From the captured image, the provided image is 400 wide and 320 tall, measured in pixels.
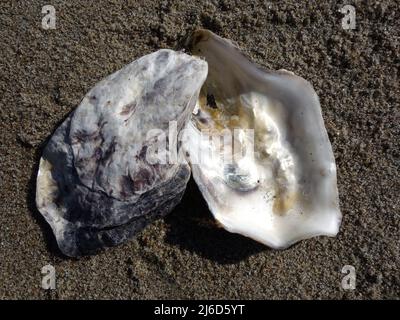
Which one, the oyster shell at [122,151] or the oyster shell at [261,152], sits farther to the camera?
the oyster shell at [261,152]

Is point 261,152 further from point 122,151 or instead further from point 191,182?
point 122,151

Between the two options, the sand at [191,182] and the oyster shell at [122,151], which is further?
the sand at [191,182]

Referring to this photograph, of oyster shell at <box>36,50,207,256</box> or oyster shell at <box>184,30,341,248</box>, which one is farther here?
oyster shell at <box>184,30,341,248</box>

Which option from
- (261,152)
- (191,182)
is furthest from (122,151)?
(261,152)

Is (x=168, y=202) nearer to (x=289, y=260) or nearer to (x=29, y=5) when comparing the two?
(x=289, y=260)
